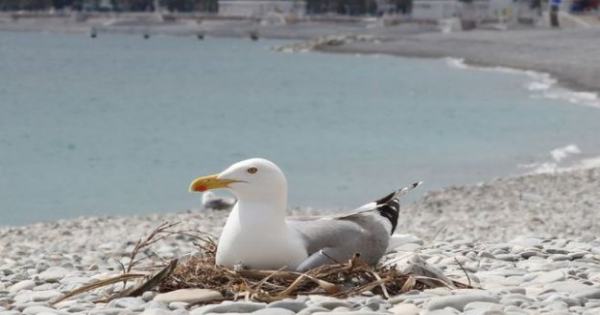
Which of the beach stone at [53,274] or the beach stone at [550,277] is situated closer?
the beach stone at [550,277]

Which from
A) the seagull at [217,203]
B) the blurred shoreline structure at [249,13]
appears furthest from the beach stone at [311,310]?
the blurred shoreline structure at [249,13]

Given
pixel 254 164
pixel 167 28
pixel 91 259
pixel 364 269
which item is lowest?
pixel 167 28

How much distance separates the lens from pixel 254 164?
6070 millimetres

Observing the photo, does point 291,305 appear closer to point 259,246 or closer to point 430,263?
point 259,246

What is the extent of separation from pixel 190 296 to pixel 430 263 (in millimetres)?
1739

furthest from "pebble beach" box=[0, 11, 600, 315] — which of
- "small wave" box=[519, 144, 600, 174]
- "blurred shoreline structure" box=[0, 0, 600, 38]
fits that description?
"blurred shoreline structure" box=[0, 0, 600, 38]

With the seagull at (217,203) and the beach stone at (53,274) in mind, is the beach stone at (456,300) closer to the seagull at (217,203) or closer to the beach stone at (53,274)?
the beach stone at (53,274)

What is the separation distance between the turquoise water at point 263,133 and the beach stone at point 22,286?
443 inches

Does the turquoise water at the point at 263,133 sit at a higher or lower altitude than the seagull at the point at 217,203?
lower

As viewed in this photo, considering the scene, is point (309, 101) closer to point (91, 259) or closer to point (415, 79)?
point (415, 79)

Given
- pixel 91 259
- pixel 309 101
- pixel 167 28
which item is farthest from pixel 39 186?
pixel 167 28

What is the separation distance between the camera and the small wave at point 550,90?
131 ft

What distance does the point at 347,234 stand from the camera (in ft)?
20.5

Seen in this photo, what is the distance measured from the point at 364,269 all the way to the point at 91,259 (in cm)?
374
